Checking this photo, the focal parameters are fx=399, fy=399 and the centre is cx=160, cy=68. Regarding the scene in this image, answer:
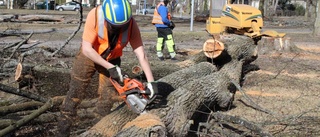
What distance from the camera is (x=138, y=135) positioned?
11.2 feet

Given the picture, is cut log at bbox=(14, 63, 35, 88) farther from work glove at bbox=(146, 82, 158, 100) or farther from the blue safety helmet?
work glove at bbox=(146, 82, 158, 100)

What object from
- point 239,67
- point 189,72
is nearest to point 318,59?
point 239,67

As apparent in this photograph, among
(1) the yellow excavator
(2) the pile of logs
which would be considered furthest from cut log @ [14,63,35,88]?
(1) the yellow excavator

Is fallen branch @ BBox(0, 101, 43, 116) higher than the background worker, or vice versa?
the background worker

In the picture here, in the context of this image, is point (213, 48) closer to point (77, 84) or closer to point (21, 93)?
point (77, 84)

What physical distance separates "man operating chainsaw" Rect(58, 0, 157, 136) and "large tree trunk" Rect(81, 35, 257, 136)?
0.34 m

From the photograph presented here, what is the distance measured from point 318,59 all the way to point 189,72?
647 cm

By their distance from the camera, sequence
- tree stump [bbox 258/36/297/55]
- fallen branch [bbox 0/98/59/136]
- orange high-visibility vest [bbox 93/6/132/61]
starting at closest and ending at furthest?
fallen branch [bbox 0/98/59/136], orange high-visibility vest [bbox 93/6/132/61], tree stump [bbox 258/36/297/55]

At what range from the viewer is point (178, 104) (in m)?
4.43

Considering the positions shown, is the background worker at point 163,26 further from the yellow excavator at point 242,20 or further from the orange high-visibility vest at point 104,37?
the orange high-visibility vest at point 104,37

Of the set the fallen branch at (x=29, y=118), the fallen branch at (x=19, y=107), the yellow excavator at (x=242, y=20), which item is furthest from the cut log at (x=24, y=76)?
the yellow excavator at (x=242, y=20)

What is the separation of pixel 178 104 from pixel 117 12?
1.25 metres

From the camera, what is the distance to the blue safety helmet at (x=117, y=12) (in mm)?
3900

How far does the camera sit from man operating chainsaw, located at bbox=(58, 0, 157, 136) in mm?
3939
